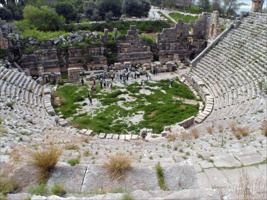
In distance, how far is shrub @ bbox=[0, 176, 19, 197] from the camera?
409cm

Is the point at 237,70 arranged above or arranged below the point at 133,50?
below

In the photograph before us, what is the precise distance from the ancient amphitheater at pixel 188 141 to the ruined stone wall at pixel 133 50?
13.0 feet

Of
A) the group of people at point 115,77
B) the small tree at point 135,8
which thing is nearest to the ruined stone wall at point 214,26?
the group of people at point 115,77

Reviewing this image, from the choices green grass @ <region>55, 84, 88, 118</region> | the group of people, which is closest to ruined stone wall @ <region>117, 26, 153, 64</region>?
the group of people

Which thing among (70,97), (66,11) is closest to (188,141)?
(70,97)

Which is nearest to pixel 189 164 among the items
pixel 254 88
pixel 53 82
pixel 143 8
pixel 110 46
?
pixel 254 88

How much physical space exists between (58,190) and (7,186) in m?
0.75

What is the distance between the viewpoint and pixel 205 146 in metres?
8.41

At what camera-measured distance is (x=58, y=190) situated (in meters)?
4.14

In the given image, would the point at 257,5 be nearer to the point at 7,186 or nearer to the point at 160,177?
the point at 160,177

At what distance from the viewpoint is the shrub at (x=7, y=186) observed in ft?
13.4

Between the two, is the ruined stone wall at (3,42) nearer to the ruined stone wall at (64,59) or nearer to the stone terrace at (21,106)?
the ruined stone wall at (64,59)

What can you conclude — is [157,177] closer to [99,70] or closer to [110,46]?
[99,70]

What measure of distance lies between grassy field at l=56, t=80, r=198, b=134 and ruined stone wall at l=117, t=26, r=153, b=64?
4871mm
